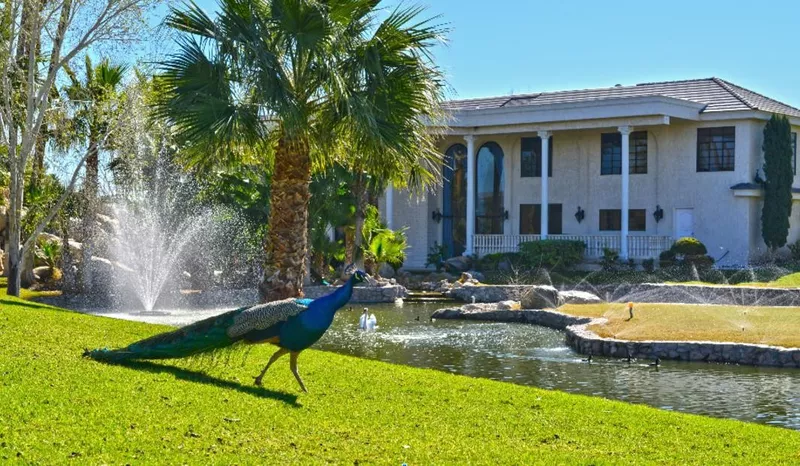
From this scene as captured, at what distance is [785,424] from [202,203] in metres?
27.5

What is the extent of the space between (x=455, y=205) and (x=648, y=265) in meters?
11.3

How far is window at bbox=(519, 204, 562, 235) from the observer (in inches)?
1825

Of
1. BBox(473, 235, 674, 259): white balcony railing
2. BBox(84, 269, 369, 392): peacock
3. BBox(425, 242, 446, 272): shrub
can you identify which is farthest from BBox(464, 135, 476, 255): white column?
BBox(84, 269, 369, 392): peacock

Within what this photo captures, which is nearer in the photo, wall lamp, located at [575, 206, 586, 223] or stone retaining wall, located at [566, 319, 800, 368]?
stone retaining wall, located at [566, 319, 800, 368]

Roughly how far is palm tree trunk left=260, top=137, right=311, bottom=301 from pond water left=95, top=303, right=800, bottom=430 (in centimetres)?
242

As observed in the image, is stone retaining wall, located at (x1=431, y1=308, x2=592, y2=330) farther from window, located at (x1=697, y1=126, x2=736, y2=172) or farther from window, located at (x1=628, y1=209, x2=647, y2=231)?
window, located at (x1=628, y1=209, x2=647, y2=231)

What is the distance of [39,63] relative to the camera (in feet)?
81.3

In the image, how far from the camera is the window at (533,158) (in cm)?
4644

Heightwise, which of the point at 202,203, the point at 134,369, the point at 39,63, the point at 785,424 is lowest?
the point at 785,424

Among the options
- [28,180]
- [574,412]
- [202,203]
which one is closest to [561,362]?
[574,412]

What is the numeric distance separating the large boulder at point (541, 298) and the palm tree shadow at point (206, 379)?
19.3m

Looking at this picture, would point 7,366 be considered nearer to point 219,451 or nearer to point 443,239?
point 219,451

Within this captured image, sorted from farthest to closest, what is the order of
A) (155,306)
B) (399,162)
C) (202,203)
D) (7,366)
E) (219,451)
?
(202,203) → (155,306) → (399,162) → (7,366) → (219,451)

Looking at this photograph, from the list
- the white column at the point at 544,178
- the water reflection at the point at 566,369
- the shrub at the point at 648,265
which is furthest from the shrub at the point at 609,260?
the water reflection at the point at 566,369
